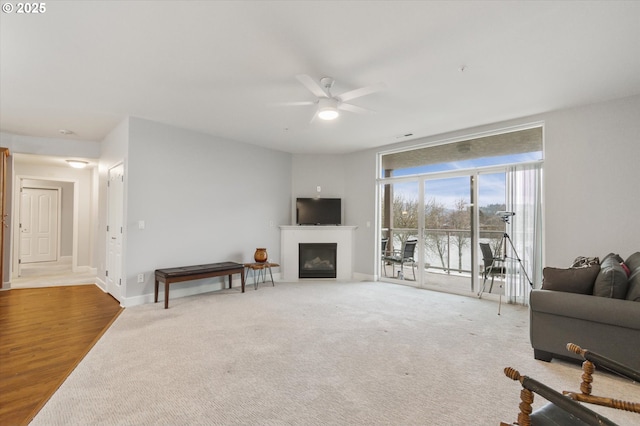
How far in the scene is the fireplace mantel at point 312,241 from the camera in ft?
21.3

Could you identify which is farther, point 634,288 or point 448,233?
point 448,233

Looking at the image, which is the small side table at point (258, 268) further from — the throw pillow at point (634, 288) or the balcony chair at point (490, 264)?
the throw pillow at point (634, 288)

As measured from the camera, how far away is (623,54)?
2828 mm

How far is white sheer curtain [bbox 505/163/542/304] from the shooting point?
4.48 metres

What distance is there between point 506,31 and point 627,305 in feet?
7.88

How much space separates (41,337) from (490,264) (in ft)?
19.9

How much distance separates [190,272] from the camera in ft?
14.9

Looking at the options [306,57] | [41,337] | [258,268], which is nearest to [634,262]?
[306,57]

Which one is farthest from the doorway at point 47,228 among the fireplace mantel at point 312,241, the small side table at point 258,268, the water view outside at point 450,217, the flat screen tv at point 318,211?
the water view outside at point 450,217

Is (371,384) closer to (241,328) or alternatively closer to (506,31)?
(241,328)

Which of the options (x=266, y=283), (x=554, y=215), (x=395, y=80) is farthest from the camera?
(x=266, y=283)

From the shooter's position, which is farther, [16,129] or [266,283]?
[266,283]

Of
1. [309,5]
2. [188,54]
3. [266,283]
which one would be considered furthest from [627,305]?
[266,283]

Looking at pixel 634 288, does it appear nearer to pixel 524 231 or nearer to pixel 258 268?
pixel 524 231
